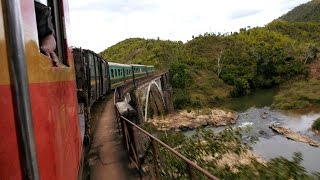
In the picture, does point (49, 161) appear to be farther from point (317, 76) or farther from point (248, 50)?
point (248, 50)

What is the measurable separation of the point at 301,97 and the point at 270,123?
47.9 ft

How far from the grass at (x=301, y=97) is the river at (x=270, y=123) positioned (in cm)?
173

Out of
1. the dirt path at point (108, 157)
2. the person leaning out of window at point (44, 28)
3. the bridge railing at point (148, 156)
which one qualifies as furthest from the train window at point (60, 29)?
the dirt path at point (108, 157)

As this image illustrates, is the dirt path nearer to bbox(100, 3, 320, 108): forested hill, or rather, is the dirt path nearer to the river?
the river

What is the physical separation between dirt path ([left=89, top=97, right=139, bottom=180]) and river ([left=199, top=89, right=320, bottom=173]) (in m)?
7.16

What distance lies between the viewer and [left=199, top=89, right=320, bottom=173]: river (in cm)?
2680

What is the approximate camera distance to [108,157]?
338 inches

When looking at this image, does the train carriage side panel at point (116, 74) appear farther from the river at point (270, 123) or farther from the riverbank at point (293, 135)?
the riverbank at point (293, 135)

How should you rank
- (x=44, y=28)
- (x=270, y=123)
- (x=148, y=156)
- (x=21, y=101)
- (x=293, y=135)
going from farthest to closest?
(x=270, y=123) < (x=293, y=135) < (x=148, y=156) < (x=44, y=28) < (x=21, y=101)

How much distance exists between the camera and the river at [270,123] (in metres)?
26.8

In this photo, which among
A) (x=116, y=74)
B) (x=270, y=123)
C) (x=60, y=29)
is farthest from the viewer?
(x=270, y=123)

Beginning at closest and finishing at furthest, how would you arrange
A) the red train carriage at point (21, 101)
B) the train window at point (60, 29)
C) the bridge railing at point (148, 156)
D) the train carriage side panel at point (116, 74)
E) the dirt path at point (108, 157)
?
the red train carriage at point (21, 101)
the train window at point (60, 29)
the bridge railing at point (148, 156)
the dirt path at point (108, 157)
the train carriage side panel at point (116, 74)

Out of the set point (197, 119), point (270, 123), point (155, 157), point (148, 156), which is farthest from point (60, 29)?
point (197, 119)

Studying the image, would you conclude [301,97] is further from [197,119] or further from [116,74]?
[116,74]
